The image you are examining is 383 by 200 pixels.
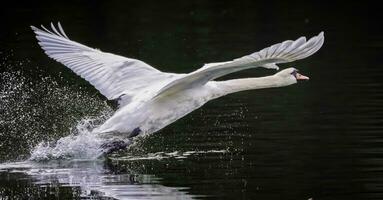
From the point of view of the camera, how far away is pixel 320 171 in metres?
11.4

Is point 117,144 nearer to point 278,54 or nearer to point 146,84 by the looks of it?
point 146,84

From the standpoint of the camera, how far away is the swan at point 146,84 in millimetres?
12184

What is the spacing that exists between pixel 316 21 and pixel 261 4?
14.8 feet

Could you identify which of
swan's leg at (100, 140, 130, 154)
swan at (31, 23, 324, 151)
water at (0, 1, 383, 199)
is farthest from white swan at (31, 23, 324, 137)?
water at (0, 1, 383, 199)

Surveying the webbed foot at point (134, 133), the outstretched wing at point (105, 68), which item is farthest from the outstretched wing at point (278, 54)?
the outstretched wing at point (105, 68)

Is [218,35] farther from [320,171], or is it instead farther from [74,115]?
[320,171]

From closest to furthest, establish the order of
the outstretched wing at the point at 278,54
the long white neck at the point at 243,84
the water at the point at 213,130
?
the outstretched wing at the point at 278,54 → the water at the point at 213,130 → the long white neck at the point at 243,84

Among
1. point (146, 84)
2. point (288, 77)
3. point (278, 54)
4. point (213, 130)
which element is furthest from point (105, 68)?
Answer: point (278, 54)

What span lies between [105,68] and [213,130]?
1730 millimetres

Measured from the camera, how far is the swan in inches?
480

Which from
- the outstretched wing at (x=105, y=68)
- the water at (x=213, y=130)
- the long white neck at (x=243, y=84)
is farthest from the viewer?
the outstretched wing at (x=105, y=68)

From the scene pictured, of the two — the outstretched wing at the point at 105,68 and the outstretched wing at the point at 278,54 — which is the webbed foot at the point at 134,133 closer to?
the outstretched wing at the point at 105,68

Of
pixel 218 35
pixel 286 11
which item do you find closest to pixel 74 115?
pixel 218 35

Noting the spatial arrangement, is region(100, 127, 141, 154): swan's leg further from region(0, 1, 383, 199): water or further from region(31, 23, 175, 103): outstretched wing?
region(31, 23, 175, 103): outstretched wing
